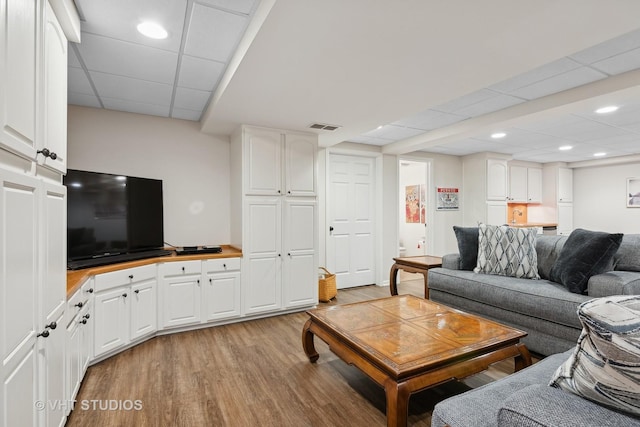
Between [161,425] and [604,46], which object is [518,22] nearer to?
[604,46]

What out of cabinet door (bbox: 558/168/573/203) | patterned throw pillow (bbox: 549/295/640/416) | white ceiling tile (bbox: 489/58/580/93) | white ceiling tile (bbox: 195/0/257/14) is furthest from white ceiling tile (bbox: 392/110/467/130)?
cabinet door (bbox: 558/168/573/203)

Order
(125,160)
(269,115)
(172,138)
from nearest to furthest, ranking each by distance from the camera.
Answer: (269,115) → (125,160) → (172,138)

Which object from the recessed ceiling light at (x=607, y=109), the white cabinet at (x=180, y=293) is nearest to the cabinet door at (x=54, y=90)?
the white cabinet at (x=180, y=293)

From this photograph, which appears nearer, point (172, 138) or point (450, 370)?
point (450, 370)

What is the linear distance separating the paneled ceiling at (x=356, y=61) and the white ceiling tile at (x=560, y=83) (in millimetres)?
17

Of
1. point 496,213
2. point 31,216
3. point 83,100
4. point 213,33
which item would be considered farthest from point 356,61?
point 496,213

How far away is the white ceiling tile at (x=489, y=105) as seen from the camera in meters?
3.30

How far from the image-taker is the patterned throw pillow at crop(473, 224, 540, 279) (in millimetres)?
3135

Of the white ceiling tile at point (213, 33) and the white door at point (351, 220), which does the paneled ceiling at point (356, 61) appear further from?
the white door at point (351, 220)

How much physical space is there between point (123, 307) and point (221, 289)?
94cm

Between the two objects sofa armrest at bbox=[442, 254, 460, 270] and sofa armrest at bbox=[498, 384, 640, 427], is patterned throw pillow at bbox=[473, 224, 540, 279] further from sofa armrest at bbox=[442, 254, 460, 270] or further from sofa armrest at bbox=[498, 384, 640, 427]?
sofa armrest at bbox=[498, 384, 640, 427]

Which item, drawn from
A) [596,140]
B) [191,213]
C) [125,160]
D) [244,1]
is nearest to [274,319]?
[191,213]

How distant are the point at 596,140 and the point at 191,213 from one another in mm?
6170

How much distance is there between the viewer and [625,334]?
2.56 ft
